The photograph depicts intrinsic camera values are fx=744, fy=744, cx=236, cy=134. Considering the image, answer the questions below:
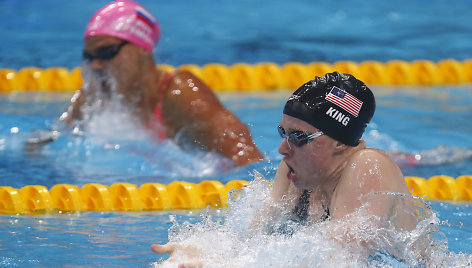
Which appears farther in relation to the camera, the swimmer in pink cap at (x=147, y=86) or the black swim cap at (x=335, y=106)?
the swimmer in pink cap at (x=147, y=86)

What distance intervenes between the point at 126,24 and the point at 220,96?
2.23m

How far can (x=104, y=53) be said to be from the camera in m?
4.58

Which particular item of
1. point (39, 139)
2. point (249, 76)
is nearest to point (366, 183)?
point (39, 139)

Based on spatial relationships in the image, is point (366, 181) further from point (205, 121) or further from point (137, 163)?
point (137, 163)

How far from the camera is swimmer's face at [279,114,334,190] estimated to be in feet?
7.89

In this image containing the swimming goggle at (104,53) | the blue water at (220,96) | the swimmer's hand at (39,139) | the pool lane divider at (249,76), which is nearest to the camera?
the blue water at (220,96)

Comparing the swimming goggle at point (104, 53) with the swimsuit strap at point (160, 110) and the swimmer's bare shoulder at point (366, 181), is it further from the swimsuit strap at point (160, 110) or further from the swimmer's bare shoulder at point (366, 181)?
the swimmer's bare shoulder at point (366, 181)

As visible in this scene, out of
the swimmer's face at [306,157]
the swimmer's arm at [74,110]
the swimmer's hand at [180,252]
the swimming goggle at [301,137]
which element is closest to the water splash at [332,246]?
the swimmer's hand at [180,252]

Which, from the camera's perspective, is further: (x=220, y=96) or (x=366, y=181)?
(x=220, y=96)

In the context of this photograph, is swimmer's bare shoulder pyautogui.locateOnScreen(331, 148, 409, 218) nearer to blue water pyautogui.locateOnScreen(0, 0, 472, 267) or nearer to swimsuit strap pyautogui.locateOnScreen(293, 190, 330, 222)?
swimsuit strap pyautogui.locateOnScreen(293, 190, 330, 222)

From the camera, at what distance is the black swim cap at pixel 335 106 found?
239 cm

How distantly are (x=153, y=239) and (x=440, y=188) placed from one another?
5.65 ft

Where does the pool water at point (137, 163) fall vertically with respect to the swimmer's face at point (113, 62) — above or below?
below

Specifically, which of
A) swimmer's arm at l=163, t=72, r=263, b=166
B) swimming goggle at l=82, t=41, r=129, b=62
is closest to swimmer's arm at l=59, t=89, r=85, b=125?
swimming goggle at l=82, t=41, r=129, b=62
